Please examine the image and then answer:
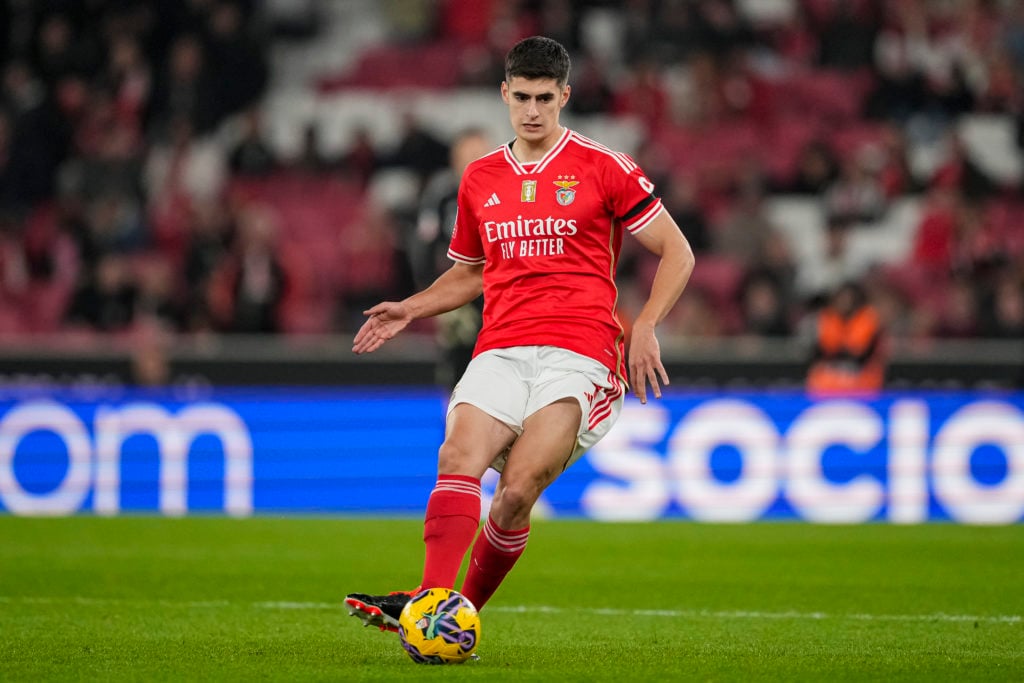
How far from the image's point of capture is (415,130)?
Answer: 16.5m

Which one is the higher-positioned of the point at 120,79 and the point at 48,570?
the point at 120,79

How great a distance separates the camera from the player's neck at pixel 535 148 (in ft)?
18.9

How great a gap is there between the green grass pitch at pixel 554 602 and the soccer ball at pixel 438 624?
0.27 feet

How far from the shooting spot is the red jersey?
5648mm

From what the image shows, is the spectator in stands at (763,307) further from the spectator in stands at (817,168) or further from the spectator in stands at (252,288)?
the spectator in stands at (252,288)

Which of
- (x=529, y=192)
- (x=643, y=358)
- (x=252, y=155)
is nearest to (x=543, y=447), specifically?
(x=643, y=358)

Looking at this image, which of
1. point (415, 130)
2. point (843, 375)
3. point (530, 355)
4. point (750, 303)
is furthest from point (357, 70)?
point (530, 355)

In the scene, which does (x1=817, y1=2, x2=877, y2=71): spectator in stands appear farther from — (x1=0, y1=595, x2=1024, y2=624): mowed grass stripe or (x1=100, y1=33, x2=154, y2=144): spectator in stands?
(x1=0, y1=595, x2=1024, y2=624): mowed grass stripe

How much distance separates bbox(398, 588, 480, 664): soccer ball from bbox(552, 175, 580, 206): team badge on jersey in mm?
1430

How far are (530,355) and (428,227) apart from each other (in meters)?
3.95

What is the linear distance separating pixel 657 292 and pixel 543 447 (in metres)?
0.68

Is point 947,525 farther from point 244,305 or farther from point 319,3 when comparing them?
point 319,3

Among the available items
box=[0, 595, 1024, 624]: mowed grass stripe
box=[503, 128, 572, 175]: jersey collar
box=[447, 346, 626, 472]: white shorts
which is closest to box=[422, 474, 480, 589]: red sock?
box=[447, 346, 626, 472]: white shorts

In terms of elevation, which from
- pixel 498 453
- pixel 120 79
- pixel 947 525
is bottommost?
pixel 947 525
